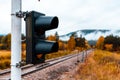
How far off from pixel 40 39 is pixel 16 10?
1.09 feet

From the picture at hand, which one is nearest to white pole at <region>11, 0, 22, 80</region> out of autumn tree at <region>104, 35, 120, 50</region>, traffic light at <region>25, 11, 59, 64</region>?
traffic light at <region>25, 11, 59, 64</region>

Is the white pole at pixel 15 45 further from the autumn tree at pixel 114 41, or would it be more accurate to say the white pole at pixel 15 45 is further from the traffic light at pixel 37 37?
the autumn tree at pixel 114 41

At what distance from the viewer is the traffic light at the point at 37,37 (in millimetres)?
2482

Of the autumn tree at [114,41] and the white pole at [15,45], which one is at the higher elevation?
the white pole at [15,45]

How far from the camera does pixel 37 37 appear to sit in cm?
257

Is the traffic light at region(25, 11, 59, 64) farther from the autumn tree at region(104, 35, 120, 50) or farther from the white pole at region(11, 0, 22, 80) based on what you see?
the autumn tree at region(104, 35, 120, 50)

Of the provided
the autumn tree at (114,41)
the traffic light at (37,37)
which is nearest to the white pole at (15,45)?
the traffic light at (37,37)

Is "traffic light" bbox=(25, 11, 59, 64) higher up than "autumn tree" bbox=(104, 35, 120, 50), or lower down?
higher up

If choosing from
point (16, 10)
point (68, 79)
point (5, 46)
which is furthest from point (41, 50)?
point (5, 46)

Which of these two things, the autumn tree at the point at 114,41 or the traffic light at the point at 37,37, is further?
the autumn tree at the point at 114,41

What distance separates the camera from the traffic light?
8.14ft

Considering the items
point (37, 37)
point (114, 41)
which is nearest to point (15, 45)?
point (37, 37)

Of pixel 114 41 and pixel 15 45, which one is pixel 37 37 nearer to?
pixel 15 45

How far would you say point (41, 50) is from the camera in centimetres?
254
